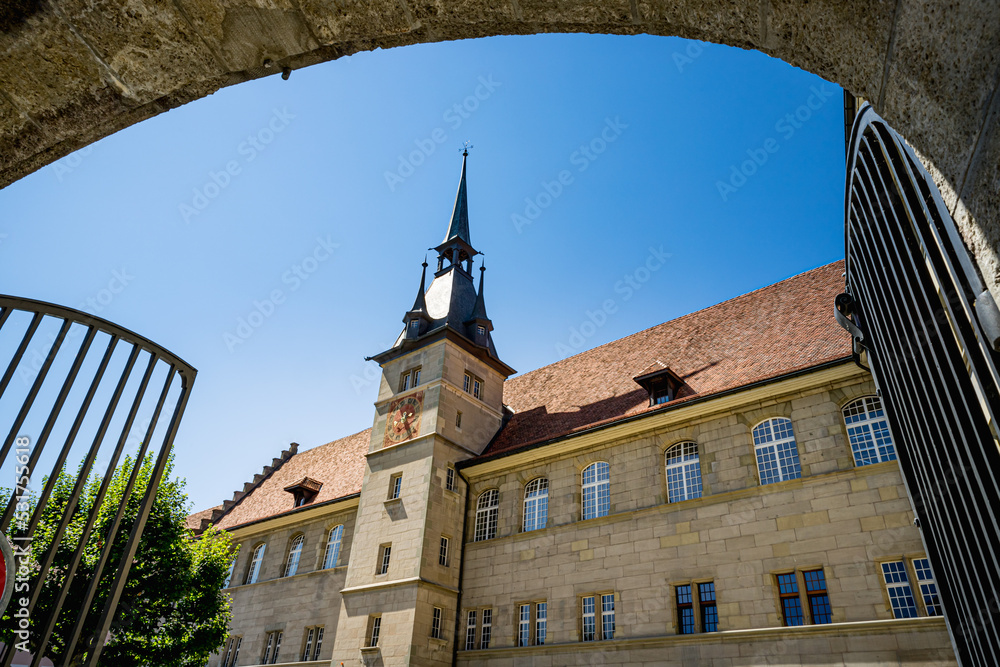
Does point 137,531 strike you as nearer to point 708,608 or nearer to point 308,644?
point 708,608

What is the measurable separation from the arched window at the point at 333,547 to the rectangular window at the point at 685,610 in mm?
13468

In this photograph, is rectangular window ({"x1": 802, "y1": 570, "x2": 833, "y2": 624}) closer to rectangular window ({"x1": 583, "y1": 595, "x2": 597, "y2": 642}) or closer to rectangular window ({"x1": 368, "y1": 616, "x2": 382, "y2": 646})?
rectangular window ({"x1": 583, "y1": 595, "x2": 597, "y2": 642})

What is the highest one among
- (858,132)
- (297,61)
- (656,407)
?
(656,407)

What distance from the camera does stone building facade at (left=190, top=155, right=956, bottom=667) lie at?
1361cm

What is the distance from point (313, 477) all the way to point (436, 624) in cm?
1323

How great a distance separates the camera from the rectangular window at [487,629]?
18250 mm

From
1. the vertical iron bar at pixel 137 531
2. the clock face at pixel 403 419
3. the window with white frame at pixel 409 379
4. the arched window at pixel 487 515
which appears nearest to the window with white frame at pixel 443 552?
the arched window at pixel 487 515

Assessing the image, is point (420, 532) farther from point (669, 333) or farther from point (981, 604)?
point (981, 604)

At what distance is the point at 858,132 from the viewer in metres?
3.38

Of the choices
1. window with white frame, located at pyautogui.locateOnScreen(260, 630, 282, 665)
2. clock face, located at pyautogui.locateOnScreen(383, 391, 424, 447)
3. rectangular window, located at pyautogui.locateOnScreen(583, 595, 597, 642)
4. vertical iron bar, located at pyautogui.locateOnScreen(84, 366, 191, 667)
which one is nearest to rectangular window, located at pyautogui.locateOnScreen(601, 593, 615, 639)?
rectangular window, located at pyautogui.locateOnScreen(583, 595, 597, 642)

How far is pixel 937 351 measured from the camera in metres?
2.68

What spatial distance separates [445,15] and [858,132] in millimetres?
2333

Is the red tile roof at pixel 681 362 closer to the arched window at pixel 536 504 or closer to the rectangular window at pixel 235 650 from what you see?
the arched window at pixel 536 504

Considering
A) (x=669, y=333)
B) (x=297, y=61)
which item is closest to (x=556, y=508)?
(x=669, y=333)
